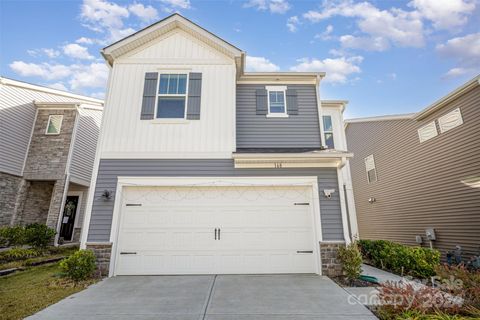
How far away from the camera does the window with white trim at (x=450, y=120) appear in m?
8.52

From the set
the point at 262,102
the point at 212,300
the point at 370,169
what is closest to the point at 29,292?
the point at 212,300

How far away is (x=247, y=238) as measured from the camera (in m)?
6.62

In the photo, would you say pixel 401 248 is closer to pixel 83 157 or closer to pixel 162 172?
pixel 162 172

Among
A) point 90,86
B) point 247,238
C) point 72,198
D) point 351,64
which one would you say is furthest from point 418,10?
point 72,198

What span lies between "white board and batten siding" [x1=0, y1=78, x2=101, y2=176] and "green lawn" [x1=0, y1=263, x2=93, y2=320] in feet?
20.9

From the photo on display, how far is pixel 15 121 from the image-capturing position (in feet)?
35.8

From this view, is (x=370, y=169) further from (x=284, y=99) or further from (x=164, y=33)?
(x=164, y=33)

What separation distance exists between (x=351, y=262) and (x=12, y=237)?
11.2m

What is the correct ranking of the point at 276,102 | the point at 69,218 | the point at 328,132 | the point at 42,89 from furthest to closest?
the point at 69,218, the point at 42,89, the point at 328,132, the point at 276,102

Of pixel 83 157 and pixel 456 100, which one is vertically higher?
pixel 456 100

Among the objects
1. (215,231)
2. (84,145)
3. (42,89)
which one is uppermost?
(42,89)

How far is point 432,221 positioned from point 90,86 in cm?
1930

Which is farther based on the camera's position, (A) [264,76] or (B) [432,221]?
(B) [432,221]

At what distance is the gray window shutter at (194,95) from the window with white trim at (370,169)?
403 inches
